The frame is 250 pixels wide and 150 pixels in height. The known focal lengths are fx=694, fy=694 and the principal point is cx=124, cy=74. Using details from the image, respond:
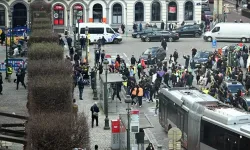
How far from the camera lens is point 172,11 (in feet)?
260

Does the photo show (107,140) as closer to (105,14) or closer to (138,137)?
(138,137)

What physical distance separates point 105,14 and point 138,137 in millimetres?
51750

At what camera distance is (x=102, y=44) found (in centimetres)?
6588

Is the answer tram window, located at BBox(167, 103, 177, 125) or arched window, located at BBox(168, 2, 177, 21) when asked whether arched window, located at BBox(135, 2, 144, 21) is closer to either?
arched window, located at BBox(168, 2, 177, 21)

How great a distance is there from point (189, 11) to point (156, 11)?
151 inches

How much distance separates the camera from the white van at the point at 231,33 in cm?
6725

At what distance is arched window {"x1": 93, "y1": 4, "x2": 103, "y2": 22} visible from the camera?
78.1 m

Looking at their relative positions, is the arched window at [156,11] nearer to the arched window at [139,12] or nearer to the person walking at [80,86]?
the arched window at [139,12]

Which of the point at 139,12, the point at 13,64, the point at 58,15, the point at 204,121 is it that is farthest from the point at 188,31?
the point at 204,121

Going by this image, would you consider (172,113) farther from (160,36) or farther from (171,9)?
(171,9)

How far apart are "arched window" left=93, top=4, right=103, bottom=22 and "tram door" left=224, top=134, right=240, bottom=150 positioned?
52881mm

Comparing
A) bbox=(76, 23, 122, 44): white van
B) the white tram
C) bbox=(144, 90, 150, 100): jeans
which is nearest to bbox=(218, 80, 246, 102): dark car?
bbox=(144, 90, 150, 100): jeans

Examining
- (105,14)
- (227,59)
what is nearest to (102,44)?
(105,14)

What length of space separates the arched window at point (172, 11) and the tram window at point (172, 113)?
4657cm
